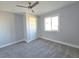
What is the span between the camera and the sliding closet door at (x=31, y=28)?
486 centimetres

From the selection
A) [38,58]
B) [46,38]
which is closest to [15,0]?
[38,58]

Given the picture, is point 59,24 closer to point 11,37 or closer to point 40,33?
point 40,33

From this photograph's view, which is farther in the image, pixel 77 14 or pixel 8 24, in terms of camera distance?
pixel 8 24

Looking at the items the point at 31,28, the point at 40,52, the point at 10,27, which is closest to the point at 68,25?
the point at 40,52

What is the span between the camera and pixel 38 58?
2676mm

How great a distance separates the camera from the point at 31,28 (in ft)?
17.0

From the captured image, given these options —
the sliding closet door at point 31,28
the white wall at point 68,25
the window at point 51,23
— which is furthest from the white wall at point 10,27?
the white wall at point 68,25

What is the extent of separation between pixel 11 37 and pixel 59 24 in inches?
135

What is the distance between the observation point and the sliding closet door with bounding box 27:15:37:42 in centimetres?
486

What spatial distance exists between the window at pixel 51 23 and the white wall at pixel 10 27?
2021 mm

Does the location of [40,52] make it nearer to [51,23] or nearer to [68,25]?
[68,25]

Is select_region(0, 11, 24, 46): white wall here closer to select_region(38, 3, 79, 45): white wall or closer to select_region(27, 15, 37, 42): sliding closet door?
select_region(27, 15, 37, 42): sliding closet door

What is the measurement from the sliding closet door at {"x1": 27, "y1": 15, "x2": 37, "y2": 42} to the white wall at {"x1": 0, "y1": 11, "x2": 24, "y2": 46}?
1.94 ft

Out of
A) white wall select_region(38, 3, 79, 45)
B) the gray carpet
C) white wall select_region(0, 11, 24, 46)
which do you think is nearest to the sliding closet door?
white wall select_region(0, 11, 24, 46)
